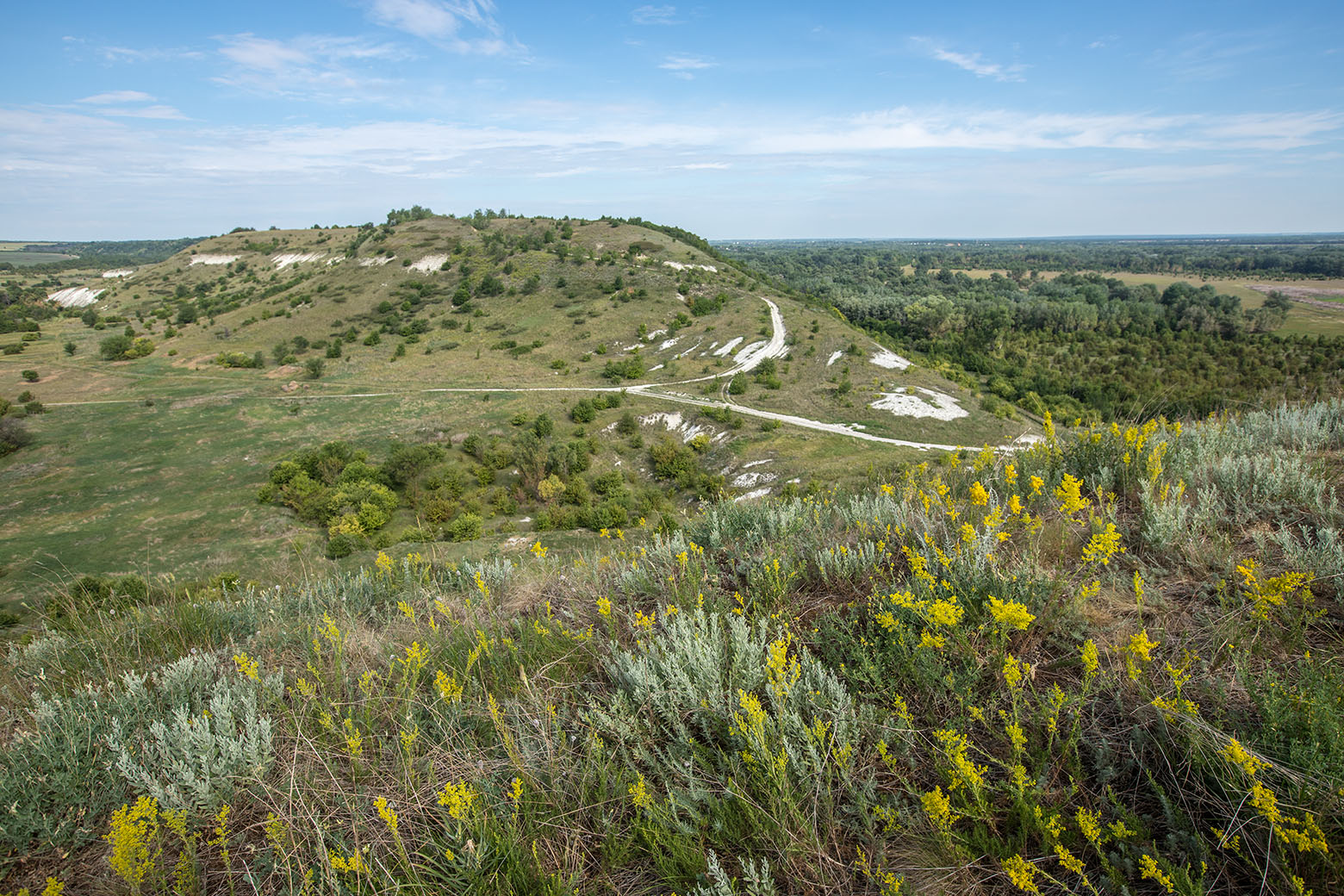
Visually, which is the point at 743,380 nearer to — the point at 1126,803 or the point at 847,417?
the point at 847,417

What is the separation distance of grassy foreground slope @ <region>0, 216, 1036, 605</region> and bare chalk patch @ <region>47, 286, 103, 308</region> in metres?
A: 7.65

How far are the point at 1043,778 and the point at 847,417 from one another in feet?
154

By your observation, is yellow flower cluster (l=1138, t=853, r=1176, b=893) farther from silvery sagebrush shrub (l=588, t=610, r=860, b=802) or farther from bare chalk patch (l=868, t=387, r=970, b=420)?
bare chalk patch (l=868, t=387, r=970, b=420)

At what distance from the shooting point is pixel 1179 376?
65500mm

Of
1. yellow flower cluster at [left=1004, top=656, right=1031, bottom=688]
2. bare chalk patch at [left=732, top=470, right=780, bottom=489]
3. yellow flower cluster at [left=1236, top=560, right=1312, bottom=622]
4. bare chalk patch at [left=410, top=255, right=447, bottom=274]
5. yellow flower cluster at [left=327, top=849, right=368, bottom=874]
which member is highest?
bare chalk patch at [left=410, top=255, right=447, bottom=274]

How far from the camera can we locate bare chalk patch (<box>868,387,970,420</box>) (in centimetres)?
4675

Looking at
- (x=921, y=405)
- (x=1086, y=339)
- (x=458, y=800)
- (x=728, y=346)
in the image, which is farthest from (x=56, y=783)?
(x=1086, y=339)

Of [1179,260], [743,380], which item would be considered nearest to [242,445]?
[743,380]

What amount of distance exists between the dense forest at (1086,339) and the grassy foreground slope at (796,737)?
173 ft

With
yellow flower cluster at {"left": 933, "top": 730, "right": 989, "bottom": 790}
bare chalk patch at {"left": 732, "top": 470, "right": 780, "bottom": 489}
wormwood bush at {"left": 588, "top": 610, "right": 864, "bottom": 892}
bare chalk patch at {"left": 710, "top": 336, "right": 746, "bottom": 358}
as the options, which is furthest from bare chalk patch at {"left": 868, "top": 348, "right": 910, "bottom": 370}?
yellow flower cluster at {"left": 933, "top": 730, "right": 989, "bottom": 790}

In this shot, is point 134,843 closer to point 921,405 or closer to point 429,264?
point 921,405

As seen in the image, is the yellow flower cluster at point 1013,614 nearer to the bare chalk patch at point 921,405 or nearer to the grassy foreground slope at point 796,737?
the grassy foreground slope at point 796,737

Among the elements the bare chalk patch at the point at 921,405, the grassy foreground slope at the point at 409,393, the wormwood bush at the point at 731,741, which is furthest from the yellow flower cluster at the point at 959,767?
the bare chalk patch at the point at 921,405

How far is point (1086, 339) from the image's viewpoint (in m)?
86.4
